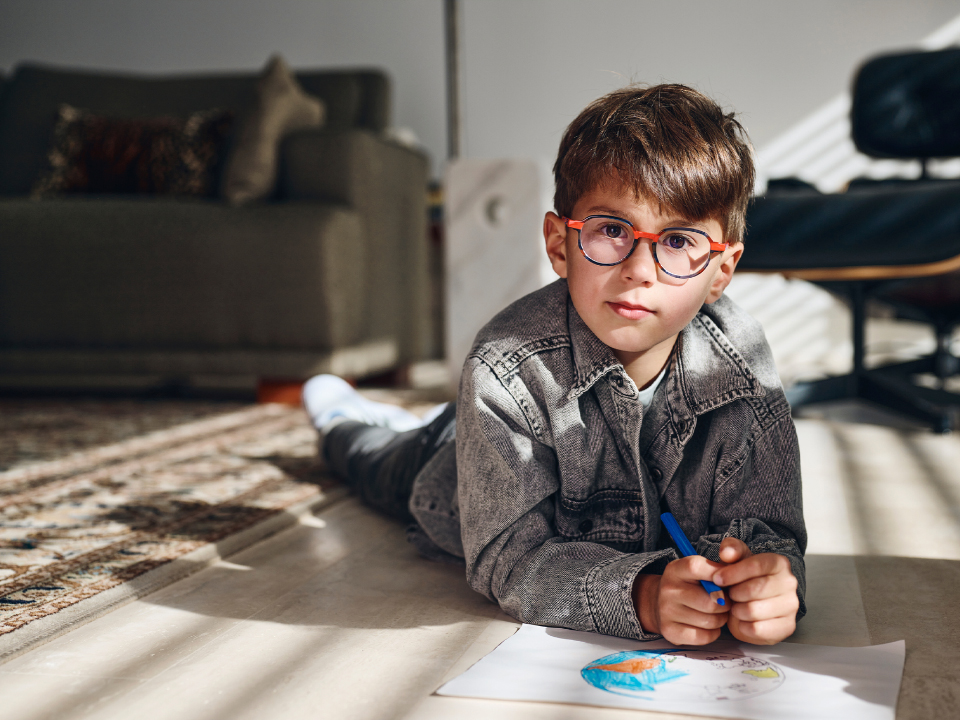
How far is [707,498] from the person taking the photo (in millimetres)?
748

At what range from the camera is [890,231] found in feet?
4.80

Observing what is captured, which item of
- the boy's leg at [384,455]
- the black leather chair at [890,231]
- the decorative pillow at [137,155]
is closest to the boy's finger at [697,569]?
the boy's leg at [384,455]

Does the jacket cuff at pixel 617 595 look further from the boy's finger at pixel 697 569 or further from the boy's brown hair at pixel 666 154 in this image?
the boy's brown hair at pixel 666 154

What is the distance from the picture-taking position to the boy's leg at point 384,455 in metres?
0.98

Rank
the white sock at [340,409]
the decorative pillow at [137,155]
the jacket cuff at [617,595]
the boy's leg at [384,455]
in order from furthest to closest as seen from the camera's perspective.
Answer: the decorative pillow at [137,155]
the white sock at [340,409]
the boy's leg at [384,455]
the jacket cuff at [617,595]

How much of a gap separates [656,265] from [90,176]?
204 cm

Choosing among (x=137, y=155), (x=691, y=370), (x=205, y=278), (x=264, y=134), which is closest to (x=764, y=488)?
(x=691, y=370)

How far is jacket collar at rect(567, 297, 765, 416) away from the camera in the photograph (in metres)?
0.72

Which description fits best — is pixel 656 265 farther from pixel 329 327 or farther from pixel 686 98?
pixel 329 327

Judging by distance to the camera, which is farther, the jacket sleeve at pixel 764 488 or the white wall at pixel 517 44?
the white wall at pixel 517 44

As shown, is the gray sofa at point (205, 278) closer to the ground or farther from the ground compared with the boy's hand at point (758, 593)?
farther from the ground

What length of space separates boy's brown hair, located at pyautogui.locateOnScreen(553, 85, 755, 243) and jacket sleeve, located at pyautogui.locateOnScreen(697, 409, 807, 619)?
0.59 feet

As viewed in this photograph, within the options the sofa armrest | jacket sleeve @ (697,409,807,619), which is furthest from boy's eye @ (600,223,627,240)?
the sofa armrest

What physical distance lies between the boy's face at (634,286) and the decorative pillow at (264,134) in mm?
1471
